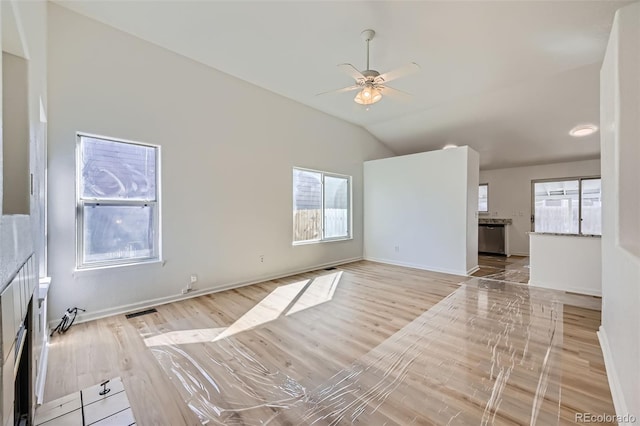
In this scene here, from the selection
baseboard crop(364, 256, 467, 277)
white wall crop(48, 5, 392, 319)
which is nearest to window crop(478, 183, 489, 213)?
baseboard crop(364, 256, 467, 277)

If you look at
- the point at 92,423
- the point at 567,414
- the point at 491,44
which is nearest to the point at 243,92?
the point at 491,44

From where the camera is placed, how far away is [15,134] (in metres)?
1.48

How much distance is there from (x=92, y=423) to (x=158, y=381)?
1.36ft

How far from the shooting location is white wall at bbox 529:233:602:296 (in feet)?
12.4

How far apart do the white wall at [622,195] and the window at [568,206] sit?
17.7 ft

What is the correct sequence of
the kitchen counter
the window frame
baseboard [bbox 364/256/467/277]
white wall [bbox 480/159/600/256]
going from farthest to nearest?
the kitchen counter < white wall [bbox 480/159/600/256] < the window frame < baseboard [bbox 364/256/467/277]

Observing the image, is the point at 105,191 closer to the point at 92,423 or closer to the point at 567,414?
the point at 92,423

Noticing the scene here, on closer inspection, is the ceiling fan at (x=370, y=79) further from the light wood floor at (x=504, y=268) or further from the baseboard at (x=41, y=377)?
the light wood floor at (x=504, y=268)

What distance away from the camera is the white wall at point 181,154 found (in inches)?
112

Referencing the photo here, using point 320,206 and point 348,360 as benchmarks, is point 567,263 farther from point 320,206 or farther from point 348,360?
point 320,206

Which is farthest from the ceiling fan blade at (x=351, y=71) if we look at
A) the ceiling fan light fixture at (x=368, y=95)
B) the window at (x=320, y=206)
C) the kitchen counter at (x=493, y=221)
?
the kitchen counter at (x=493, y=221)

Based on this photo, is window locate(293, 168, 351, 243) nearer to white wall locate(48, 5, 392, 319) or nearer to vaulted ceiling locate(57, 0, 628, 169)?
white wall locate(48, 5, 392, 319)

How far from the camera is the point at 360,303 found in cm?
357

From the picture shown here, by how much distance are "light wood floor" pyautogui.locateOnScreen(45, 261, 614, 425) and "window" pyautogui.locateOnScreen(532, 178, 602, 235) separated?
13.1 feet
